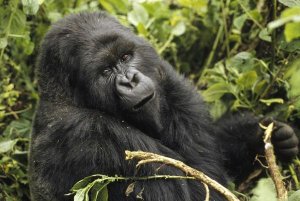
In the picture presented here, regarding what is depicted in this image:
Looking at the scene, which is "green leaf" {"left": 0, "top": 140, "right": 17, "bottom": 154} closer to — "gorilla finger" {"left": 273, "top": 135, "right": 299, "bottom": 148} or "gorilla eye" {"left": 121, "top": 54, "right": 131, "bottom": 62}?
"gorilla eye" {"left": 121, "top": 54, "right": 131, "bottom": 62}

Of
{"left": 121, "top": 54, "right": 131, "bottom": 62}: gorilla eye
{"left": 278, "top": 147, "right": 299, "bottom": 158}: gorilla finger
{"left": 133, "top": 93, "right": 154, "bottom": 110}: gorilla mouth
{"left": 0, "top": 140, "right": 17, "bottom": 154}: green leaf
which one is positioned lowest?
{"left": 0, "top": 140, "right": 17, "bottom": 154}: green leaf

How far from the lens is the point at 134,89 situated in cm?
274

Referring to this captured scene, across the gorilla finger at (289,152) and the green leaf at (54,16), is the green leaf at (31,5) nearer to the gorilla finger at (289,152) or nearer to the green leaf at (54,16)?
the green leaf at (54,16)

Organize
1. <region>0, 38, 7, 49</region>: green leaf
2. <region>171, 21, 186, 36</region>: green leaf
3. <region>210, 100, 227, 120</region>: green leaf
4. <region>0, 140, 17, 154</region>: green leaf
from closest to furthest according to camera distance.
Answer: <region>0, 140, 17, 154</region>: green leaf, <region>0, 38, 7, 49</region>: green leaf, <region>210, 100, 227, 120</region>: green leaf, <region>171, 21, 186, 36</region>: green leaf

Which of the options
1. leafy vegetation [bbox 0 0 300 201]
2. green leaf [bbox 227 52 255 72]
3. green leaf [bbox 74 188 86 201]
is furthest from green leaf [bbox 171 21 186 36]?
green leaf [bbox 74 188 86 201]

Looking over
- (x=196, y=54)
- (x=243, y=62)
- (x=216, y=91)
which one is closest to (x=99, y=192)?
(x=216, y=91)

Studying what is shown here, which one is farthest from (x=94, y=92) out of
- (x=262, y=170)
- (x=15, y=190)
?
(x=262, y=170)

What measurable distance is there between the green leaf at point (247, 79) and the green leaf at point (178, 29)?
109 centimetres

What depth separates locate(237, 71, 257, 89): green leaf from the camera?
3.64 meters

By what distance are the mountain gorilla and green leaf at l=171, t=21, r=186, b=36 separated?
1.34m

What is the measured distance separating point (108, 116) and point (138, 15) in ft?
6.19

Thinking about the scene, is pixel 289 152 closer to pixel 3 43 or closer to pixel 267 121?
pixel 267 121

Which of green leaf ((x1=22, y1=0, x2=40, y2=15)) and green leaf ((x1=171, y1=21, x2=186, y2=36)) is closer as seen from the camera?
green leaf ((x1=22, y1=0, x2=40, y2=15))

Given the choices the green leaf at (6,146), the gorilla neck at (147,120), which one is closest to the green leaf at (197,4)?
the gorilla neck at (147,120)
